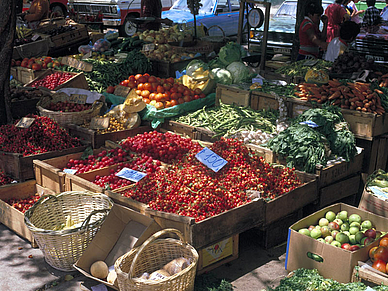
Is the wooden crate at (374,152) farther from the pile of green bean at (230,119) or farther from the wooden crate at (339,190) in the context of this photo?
the pile of green bean at (230,119)

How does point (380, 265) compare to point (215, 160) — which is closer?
point (380, 265)

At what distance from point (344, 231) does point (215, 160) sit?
1567mm

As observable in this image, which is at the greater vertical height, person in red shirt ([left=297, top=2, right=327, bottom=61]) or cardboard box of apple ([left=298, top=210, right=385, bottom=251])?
person in red shirt ([left=297, top=2, right=327, bottom=61])

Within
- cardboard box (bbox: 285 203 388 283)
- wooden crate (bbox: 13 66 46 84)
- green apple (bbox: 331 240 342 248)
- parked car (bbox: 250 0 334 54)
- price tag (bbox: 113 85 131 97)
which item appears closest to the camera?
cardboard box (bbox: 285 203 388 283)

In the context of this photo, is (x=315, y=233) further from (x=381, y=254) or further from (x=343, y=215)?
(x=381, y=254)

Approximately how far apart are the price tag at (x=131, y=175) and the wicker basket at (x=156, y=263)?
1.10 meters

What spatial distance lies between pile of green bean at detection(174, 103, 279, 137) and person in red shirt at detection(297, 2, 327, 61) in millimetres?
3178

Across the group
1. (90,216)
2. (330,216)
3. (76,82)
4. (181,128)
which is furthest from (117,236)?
(76,82)

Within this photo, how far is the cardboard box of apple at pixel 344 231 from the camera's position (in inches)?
156

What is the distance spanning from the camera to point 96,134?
6.16 m

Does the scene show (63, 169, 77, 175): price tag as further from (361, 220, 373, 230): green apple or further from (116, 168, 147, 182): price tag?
(361, 220, 373, 230): green apple

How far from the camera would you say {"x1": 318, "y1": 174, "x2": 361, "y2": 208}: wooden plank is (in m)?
5.15

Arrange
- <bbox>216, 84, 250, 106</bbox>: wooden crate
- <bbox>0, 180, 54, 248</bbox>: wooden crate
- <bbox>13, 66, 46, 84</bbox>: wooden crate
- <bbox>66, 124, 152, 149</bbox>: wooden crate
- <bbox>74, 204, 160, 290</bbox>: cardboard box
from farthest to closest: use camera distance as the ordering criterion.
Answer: <bbox>13, 66, 46, 84</bbox>: wooden crate
<bbox>216, 84, 250, 106</bbox>: wooden crate
<bbox>66, 124, 152, 149</bbox>: wooden crate
<bbox>0, 180, 54, 248</bbox>: wooden crate
<bbox>74, 204, 160, 290</bbox>: cardboard box

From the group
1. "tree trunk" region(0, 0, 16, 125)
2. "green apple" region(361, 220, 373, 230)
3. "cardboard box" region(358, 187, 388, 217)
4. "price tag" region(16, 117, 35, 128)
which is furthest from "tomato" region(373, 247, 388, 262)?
"tree trunk" region(0, 0, 16, 125)
